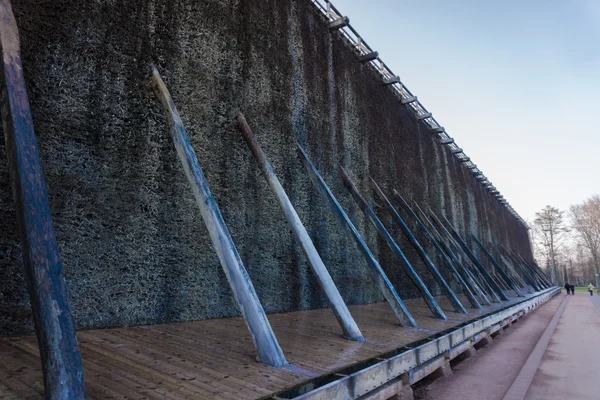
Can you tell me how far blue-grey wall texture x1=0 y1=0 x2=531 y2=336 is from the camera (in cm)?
436

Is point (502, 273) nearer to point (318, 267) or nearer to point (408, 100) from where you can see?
point (408, 100)

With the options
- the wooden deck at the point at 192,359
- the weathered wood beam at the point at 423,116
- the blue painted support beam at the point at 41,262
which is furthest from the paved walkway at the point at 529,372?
the weathered wood beam at the point at 423,116

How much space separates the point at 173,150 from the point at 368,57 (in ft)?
26.9

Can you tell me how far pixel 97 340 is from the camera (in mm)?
3729

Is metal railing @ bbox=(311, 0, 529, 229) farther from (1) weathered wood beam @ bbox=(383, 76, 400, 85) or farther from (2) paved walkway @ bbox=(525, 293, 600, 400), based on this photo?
(2) paved walkway @ bbox=(525, 293, 600, 400)

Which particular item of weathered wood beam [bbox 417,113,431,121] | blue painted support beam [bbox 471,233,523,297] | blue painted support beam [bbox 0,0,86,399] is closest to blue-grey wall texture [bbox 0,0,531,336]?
blue painted support beam [bbox 0,0,86,399]

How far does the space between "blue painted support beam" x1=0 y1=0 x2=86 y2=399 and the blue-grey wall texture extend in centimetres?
194

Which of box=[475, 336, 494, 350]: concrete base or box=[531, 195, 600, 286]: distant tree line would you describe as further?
box=[531, 195, 600, 286]: distant tree line

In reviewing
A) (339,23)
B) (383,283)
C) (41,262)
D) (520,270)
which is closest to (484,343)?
(383,283)

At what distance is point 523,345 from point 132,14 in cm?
Answer: 1053

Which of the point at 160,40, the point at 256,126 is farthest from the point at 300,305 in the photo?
the point at 160,40

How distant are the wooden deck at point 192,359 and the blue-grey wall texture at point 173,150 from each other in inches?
28.0

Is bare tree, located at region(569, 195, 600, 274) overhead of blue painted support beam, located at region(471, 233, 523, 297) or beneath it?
overhead

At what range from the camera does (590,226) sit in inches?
1623
